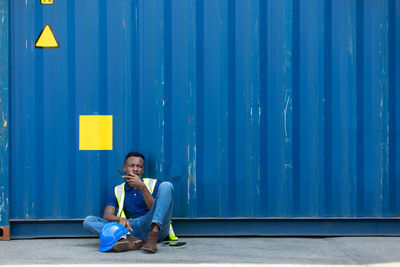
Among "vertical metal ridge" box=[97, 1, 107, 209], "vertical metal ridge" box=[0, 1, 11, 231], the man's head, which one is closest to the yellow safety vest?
the man's head

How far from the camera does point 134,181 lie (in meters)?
5.06

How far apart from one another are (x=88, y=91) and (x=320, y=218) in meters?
2.37

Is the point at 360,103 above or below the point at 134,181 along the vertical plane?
above

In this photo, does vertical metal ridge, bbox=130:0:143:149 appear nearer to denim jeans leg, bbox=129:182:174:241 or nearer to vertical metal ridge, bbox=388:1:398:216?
denim jeans leg, bbox=129:182:174:241

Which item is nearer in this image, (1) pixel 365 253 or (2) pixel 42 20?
(1) pixel 365 253

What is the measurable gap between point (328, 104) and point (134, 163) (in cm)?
182

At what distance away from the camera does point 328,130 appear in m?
5.52

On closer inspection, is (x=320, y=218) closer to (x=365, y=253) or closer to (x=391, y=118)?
(x=365, y=253)

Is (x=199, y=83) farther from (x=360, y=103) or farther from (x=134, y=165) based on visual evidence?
(x=360, y=103)

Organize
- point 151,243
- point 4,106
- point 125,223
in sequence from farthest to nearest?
point 4,106 < point 125,223 < point 151,243

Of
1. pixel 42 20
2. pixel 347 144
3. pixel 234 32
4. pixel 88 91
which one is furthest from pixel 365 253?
pixel 42 20

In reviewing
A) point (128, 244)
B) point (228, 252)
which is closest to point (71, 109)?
point (128, 244)

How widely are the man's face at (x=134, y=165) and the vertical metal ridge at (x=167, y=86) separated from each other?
11.1 inches

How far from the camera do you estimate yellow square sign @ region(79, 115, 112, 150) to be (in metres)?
5.44
